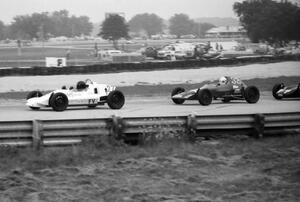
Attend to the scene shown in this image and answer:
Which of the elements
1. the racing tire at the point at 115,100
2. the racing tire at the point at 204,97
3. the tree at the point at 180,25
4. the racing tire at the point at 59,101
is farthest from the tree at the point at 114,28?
the racing tire at the point at 59,101

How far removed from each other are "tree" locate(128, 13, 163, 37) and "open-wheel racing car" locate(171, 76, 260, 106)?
1425 inches

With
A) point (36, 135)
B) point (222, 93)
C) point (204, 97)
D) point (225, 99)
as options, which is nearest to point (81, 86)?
point (204, 97)

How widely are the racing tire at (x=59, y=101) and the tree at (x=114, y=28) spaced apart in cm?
3638

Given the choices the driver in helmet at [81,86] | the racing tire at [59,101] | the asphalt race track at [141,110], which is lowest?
the asphalt race track at [141,110]

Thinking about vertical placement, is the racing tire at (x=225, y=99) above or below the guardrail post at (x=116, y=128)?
below

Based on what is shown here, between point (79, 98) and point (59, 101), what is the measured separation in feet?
2.95

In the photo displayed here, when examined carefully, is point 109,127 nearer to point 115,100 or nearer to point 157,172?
point 157,172

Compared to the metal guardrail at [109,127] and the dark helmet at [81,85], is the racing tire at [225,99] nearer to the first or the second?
the dark helmet at [81,85]

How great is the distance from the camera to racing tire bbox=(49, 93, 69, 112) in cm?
1664

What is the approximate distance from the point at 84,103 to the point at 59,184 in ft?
35.5

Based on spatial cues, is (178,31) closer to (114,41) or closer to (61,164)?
(114,41)

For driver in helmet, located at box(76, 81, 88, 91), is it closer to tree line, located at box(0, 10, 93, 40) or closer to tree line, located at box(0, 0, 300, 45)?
tree line, located at box(0, 0, 300, 45)

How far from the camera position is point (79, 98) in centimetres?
1750

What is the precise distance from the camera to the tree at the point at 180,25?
52.3 m
